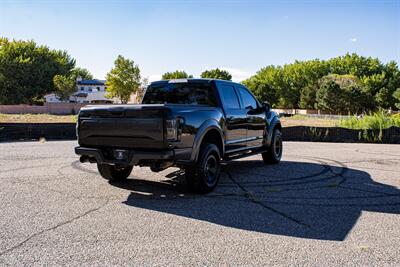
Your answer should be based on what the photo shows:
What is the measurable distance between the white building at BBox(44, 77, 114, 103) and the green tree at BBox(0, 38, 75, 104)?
257 cm

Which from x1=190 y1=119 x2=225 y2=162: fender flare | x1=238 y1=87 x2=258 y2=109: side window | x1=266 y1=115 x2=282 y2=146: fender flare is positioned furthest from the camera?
x1=266 y1=115 x2=282 y2=146: fender flare

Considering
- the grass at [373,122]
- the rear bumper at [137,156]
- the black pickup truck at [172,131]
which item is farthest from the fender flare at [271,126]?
the grass at [373,122]

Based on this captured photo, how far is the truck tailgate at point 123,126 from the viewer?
5688 mm

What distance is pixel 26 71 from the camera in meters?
76.0

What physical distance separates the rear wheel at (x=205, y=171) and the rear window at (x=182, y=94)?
1120mm

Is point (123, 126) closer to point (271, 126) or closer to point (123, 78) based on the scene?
point (271, 126)

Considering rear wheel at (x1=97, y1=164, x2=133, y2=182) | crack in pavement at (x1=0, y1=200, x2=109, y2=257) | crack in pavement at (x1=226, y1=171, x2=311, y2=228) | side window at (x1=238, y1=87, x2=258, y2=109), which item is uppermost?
side window at (x1=238, y1=87, x2=258, y2=109)

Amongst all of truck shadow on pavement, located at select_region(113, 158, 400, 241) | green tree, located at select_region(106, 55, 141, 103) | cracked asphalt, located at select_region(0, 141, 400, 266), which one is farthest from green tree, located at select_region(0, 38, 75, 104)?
truck shadow on pavement, located at select_region(113, 158, 400, 241)

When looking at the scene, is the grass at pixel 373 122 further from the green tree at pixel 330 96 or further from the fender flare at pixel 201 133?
the green tree at pixel 330 96

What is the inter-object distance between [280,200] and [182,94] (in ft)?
9.08

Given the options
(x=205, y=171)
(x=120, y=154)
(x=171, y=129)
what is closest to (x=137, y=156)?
(x=120, y=154)

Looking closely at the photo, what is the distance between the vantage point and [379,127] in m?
17.7

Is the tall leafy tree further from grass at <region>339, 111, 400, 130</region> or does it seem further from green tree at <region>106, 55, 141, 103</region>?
grass at <region>339, 111, 400, 130</region>

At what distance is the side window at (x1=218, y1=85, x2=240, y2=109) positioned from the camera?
7.50m
